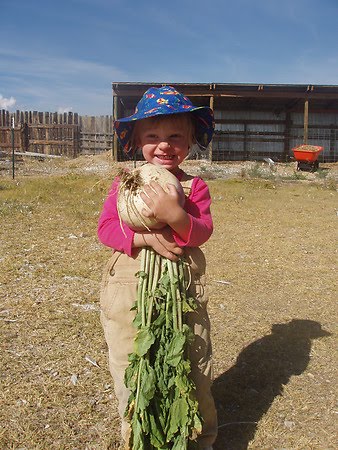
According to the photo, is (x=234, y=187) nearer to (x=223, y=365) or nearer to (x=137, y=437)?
(x=223, y=365)

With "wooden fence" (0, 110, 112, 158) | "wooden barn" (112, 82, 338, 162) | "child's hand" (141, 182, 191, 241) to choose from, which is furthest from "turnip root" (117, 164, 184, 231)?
"wooden fence" (0, 110, 112, 158)

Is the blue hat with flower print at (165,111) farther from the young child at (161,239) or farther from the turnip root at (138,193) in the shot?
the turnip root at (138,193)

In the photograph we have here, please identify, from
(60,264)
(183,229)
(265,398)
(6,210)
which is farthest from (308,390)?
(6,210)

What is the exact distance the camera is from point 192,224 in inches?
74.4

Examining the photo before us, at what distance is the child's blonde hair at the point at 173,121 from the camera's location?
2.02m

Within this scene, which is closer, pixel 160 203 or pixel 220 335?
pixel 160 203

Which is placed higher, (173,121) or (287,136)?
(287,136)

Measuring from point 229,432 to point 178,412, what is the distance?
2.47 ft

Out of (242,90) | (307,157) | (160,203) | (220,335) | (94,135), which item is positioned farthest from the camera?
(94,135)

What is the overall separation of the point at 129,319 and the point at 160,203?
557 mm

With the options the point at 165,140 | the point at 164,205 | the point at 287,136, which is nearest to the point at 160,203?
the point at 164,205

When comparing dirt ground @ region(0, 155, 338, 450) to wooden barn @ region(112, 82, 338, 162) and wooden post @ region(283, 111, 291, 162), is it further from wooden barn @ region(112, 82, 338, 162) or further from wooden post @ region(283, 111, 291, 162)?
wooden post @ region(283, 111, 291, 162)

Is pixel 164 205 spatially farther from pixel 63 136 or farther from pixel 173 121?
pixel 63 136

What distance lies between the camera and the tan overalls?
2049 millimetres
